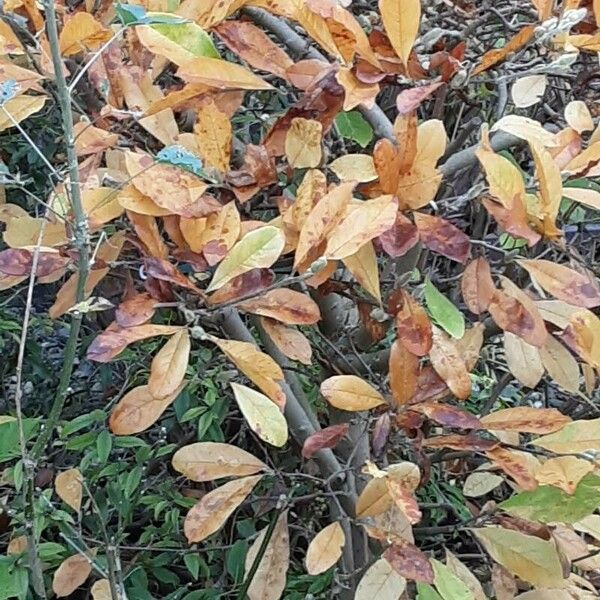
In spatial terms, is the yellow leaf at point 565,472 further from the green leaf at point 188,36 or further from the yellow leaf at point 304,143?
the green leaf at point 188,36

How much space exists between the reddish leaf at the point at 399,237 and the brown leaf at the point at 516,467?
0.22 metres

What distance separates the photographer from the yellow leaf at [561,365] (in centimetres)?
89

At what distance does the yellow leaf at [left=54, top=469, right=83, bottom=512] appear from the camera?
104 cm

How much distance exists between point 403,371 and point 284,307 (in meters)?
0.13

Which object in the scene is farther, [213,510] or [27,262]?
[213,510]

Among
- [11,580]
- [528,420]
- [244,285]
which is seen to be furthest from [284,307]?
[11,580]

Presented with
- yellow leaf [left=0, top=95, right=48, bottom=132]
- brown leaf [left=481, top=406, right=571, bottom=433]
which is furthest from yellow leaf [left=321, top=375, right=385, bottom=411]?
yellow leaf [left=0, top=95, right=48, bottom=132]

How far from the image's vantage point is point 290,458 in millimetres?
1312

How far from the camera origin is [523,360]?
2.90ft

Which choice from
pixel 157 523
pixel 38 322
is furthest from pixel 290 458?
pixel 38 322

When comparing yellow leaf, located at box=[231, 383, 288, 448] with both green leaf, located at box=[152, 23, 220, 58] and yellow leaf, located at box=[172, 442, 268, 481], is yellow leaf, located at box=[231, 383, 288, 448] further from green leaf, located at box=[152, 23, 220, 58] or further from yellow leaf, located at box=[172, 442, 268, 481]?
green leaf, located at box=[152, 23, 220, 58]

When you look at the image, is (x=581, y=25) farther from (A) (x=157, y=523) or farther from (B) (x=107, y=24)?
(A) (x=157, y=523)

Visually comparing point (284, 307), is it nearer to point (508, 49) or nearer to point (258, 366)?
point (258, 366)

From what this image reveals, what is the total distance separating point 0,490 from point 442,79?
3.09ft
